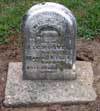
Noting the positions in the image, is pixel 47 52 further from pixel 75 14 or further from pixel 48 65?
pixel 75 14

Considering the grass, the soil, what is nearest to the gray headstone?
the soil

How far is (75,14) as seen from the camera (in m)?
7.38

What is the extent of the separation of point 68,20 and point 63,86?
0.81 metres

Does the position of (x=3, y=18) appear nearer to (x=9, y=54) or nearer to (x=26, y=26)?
(x=9, y=54)

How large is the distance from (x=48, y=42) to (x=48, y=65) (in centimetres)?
30

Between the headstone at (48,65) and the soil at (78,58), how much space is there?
0.07m

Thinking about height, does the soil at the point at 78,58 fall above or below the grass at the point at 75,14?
below

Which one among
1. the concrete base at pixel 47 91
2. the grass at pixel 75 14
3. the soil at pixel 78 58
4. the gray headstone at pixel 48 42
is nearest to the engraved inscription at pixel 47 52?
the gray headstone at pixel 48 42

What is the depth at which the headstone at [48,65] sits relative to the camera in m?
5.17

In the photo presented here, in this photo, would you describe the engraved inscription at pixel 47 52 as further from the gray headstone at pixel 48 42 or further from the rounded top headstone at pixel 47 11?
the rounded top headstone at pixel 47 11

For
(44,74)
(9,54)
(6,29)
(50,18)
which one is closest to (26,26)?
(50,18)

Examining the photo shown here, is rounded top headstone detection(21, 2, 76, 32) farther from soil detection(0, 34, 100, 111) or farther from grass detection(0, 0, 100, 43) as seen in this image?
grass detection(0, 0, 100, 43)

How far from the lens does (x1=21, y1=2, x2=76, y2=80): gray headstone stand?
519 centimetres

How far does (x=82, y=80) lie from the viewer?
18.1 ft
